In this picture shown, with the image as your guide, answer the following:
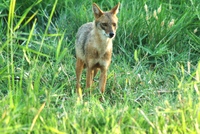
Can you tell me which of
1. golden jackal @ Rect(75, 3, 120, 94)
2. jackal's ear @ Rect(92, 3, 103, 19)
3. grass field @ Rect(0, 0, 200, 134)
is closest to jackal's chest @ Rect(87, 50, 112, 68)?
golden jackal @ Rect(75, 3, 120, 94)

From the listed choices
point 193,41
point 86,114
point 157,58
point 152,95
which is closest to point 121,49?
point 157,58

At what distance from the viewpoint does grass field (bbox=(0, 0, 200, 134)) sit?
4469 mm

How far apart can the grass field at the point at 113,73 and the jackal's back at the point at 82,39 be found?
13 centimetres

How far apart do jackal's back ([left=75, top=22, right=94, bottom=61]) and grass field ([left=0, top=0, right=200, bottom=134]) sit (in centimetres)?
13

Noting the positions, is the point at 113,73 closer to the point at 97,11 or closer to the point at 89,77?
the point at 89,77

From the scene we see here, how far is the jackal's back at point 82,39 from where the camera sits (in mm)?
6699

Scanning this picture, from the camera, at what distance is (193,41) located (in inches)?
293

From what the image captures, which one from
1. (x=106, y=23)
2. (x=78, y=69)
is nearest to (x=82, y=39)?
(x=78, y=69)

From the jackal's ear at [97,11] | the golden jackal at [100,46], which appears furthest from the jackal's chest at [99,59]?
the jackal's ear at [97,11]

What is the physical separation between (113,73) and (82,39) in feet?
1.78

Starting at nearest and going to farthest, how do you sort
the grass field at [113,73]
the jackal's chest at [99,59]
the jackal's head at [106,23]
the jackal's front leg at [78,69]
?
the grass field at [113,73], the jackal's head at [106,23], the jackal's chest at [99,59], the jackal's front leg at [78,69]

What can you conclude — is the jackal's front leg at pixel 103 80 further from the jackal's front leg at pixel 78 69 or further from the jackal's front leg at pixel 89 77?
the jackal's front leg at pixel 78 69

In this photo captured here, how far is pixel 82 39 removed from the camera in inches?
267

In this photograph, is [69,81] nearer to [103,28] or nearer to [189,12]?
[103,28]
